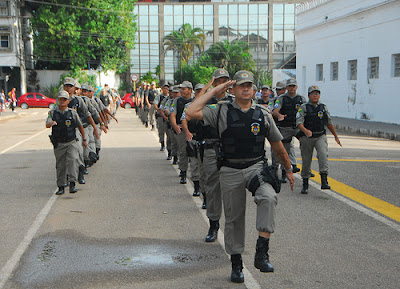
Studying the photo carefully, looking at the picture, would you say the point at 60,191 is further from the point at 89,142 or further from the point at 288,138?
the point at 288,138

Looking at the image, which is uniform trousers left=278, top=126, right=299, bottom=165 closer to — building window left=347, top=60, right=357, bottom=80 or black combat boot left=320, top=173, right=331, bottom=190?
black combat boot left=320, top=173, right=331, bottom=190

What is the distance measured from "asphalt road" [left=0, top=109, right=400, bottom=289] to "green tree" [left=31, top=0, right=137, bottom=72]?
141ft

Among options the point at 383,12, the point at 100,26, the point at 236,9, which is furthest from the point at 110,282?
the point at 236,9

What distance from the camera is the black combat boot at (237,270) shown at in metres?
4.84

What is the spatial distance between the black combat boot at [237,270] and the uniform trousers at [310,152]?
464cm

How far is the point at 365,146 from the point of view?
16.9 meters

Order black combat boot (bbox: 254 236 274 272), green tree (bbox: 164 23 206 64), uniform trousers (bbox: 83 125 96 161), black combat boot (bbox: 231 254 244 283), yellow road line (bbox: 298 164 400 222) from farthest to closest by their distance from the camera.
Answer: green tree (bbox: 164 23 206 64)
uniform trousers (bbox: 83 125 96 161)
yellow road line (bbox: 298 164 400 222)
black combat boot (bbox: 231 254 244 283)
black combat boot (bbox: 254 236 274 272)

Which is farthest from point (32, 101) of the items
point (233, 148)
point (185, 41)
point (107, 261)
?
point (233, 148)

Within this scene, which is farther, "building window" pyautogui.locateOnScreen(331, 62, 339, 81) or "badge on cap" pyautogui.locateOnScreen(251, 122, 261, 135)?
"building window" pyautogui.locateOnScreen(331, 62, 339, 81)

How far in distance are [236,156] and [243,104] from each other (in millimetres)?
482

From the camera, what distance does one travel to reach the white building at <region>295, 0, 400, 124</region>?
1003 inches

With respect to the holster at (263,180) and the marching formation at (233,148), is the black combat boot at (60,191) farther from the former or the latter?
the holster at (263,180)

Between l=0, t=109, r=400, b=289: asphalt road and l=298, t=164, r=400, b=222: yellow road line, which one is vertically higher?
l=0, t=109, r=400, b=289: asphalt road

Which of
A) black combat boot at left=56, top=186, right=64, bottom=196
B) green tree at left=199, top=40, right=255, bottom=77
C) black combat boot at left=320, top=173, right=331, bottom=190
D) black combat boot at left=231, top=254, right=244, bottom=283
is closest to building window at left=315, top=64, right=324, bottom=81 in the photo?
black combat boot at left=320, top=173, right=331, bottom=190
